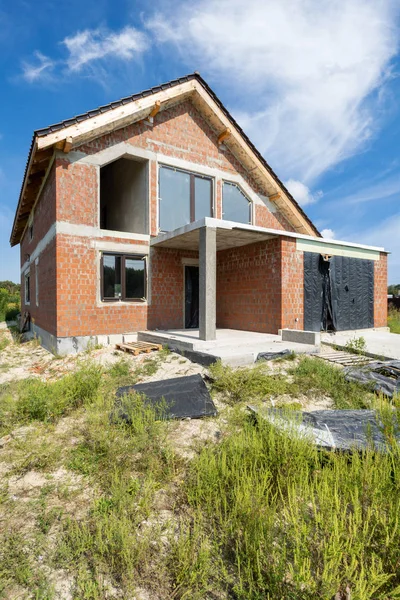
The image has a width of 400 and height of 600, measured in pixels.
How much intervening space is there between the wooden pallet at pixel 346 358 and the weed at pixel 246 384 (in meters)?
2.12

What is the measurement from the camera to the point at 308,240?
10688 millimetres

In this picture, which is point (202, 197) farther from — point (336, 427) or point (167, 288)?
point (336, 427)

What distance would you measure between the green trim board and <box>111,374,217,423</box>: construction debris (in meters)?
6.76

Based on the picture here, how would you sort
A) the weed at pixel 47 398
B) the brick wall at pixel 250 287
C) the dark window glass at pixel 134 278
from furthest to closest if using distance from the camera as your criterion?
1. the dark window glass at pixel 134 278
2. the brick wall at pixel 250 287
3. the weed at pixel 47 398

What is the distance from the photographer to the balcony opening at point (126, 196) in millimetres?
11070

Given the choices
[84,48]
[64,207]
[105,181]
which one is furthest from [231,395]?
[105,181]

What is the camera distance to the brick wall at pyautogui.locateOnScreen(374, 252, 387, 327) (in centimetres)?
1311

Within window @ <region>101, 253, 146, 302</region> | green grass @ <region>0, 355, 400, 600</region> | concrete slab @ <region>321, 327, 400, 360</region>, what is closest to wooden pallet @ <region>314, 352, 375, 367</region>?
concrete slab @ <region>321, 327, 400, 360</region>

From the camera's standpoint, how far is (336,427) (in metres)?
3.88

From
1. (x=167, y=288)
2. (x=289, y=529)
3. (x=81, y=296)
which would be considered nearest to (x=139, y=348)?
(x=81, y=296)

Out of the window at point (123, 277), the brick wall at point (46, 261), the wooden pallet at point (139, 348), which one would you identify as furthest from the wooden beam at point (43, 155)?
the wooden pallet at point (139, 348)

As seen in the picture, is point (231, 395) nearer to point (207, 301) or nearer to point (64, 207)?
point (207, 301)

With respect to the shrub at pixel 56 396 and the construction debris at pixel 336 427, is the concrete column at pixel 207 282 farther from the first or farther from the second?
the construction debris at pixel 336 427

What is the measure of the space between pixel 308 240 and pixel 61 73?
8.83m
